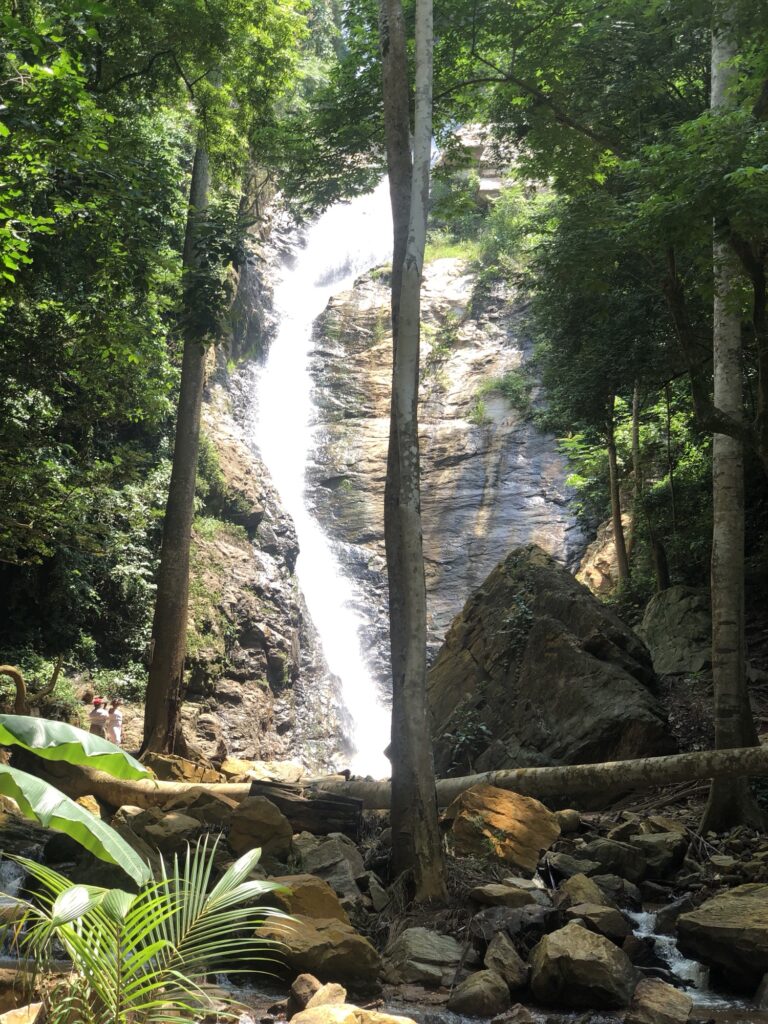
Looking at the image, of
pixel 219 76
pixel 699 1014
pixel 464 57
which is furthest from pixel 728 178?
pixel 219 76

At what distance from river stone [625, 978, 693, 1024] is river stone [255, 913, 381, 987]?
151cm

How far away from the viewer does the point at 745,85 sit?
8.52 m

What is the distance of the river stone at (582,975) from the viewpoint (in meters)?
4.93

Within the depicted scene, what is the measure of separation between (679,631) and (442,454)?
1542cm

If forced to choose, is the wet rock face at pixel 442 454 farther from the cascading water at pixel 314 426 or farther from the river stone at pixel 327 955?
the river stone at pixel 327 955

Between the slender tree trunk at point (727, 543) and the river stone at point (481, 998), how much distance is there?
409cm

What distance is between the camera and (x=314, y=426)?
97.6 ft

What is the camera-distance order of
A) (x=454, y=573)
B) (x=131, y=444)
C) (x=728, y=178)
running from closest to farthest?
(x=728, y=178)
(x=131, y=444)
(x=454, y=573)

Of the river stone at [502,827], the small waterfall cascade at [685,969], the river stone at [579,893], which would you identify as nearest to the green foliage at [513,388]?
the river stone at [502,827]

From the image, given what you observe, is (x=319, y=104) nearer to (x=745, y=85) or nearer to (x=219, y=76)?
(x=219, y=76)

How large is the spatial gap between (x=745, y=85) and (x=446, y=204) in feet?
12.9

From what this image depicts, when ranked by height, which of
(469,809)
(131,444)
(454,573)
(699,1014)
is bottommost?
(699,1014)

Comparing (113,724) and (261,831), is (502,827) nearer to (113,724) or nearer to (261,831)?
(261,831)

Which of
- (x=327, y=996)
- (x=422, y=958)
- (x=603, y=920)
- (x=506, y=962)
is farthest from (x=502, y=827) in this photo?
(x=327, y=996)
